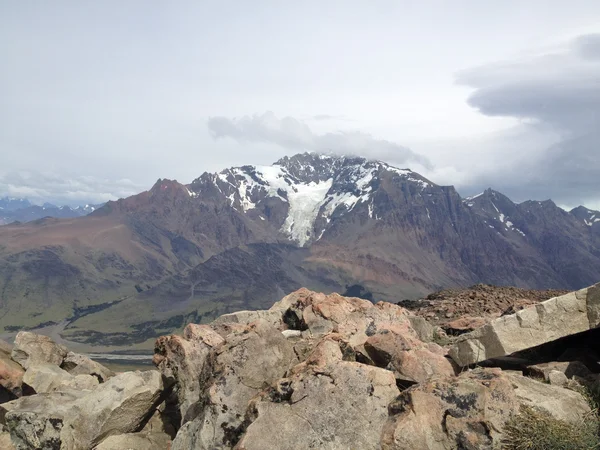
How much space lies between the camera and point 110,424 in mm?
16203

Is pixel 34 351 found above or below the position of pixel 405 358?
below

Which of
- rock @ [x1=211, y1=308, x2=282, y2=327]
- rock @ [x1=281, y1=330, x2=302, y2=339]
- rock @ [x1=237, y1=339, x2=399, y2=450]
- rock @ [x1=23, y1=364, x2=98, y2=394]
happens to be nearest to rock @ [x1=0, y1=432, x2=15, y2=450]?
rock @ [x1=23, y1=364, x2=98, y2=394]

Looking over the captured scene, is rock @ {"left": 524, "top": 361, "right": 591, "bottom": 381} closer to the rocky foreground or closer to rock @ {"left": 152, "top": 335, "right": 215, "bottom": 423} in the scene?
the rocky foreground

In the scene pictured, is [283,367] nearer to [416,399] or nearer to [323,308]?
[416,399]

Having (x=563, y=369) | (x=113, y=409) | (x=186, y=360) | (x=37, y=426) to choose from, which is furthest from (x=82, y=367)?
(x=563, y=369)

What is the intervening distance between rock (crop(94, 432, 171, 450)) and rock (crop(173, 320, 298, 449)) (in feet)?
7.67

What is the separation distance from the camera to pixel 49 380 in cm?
2148

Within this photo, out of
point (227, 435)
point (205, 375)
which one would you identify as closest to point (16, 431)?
point (205, 375)

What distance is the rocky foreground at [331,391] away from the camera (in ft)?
38.9

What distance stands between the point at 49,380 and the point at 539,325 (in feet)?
72.0

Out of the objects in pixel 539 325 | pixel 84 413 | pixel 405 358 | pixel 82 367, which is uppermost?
pixel 539 325

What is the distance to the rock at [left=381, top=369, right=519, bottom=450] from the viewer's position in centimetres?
1121

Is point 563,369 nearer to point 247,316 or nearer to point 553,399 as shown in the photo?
point 553,399

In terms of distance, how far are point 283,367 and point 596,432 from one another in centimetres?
945
